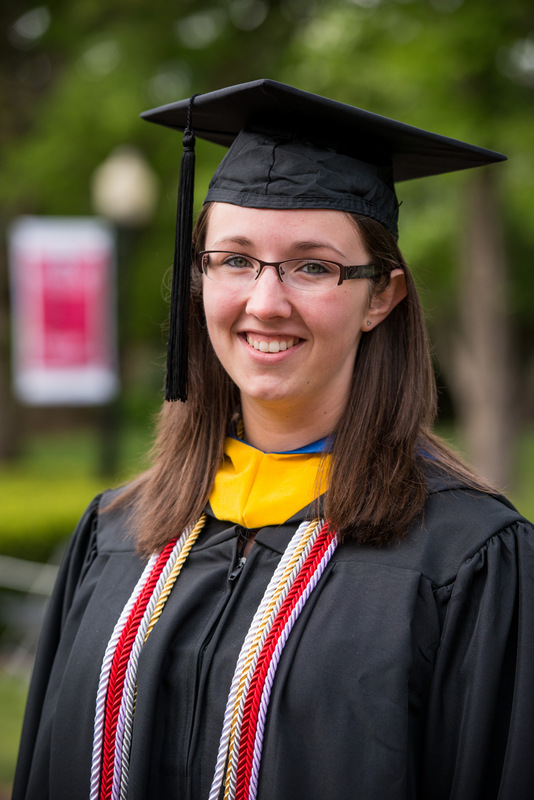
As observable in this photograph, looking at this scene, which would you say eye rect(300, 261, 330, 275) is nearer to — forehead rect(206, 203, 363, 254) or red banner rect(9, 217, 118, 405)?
forehead rect(206, 203, 363, 254)

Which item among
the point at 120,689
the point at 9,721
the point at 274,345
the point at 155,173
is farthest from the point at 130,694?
the point at 155,173

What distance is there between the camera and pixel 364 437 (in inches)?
75.4

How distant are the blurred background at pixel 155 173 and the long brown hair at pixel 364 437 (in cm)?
289

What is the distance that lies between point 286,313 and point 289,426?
30 cm

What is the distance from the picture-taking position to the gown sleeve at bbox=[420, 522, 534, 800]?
1.63 meters

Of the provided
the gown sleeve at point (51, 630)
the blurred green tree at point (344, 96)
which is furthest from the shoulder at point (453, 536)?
the blurred green tree at point (344, 96)

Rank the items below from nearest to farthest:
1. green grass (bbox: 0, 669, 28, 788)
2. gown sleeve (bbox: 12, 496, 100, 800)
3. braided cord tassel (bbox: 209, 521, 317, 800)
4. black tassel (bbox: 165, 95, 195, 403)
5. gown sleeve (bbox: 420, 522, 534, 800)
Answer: gown sleeve (bbox: 420, 522, 534, 800), braided cord tassel (bbox: 209, 521, 317, 800), black tassel (bbox: 165, 95, 195, 403), gown sleeve (bbox: 12, 496, 100, 800), green grass (bbox: 0, 669, 28, 788)

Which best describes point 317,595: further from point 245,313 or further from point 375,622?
Result: point 245,313

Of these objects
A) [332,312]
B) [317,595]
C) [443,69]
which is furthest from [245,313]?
[443,69]

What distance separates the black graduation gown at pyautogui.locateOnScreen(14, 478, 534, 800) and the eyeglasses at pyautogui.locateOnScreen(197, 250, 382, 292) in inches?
19.8

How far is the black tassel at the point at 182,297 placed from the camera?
6.76 feet

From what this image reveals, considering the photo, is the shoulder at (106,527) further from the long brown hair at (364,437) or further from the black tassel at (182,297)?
the black tassel at (182,297)

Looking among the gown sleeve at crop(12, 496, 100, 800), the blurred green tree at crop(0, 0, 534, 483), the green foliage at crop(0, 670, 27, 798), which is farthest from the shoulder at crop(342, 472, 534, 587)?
the blurred green tree at crop(0, 0, 534, 483)

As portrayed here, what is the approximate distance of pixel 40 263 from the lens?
25.3ft
